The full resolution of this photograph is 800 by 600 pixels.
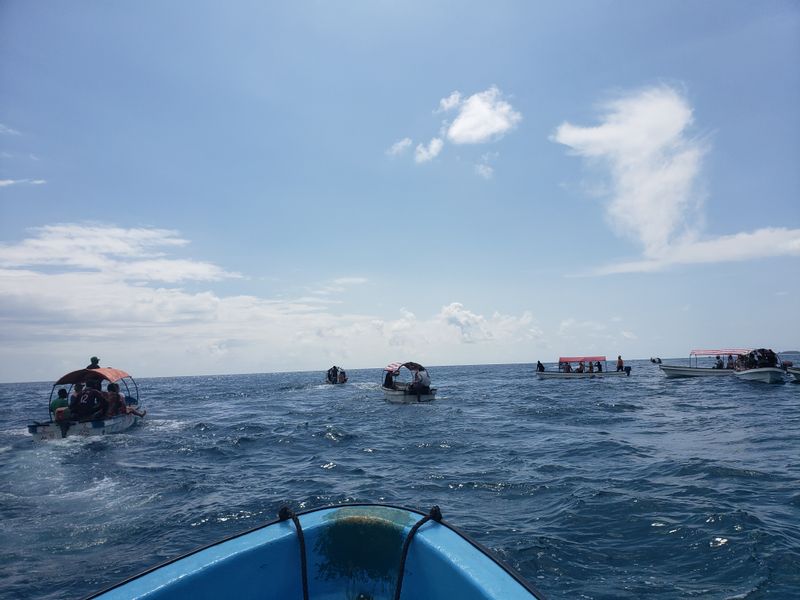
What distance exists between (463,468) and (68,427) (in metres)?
17.4

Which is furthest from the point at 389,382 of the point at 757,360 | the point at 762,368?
the point at 757,360

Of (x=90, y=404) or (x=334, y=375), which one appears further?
(x=334, y=375)

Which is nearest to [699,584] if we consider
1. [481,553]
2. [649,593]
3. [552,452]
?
[649,593]

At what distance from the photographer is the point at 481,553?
11.9 feet

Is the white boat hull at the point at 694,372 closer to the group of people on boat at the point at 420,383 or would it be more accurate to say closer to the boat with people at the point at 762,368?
the boat with people at the point at 762,368

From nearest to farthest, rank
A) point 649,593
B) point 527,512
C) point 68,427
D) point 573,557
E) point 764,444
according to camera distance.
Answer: point 649,593 < point 573,557 < point 527,512 < point 764,444 < point 68,427

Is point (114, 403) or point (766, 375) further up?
point (114, 403)

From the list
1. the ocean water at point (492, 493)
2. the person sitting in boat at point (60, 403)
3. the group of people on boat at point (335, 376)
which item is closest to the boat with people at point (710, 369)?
the ocean water at point (492, 493)

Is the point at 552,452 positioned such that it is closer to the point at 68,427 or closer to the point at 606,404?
the point at 606,404

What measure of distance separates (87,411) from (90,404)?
31cm

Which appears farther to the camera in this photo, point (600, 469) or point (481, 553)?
point (600, 469)

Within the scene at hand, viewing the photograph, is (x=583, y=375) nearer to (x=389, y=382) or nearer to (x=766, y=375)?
(x=766, y=375)

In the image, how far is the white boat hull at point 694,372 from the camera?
40.6m

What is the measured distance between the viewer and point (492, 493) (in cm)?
977
